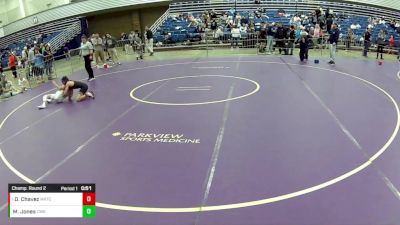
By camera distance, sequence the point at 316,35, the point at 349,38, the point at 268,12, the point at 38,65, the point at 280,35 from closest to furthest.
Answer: the point at 38,65, the point at 280,35, the point at 316,35, the point at 349,38, the point at 268,12

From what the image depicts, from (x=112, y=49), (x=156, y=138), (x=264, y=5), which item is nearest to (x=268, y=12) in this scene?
(x=264, y=5)

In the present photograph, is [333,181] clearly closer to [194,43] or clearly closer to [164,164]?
[164,164]

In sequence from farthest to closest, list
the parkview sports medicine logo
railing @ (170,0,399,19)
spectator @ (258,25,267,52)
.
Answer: railing @ (170,0,399,19) < spectator @ (258,25,267,52) < the parkview sports medicine logo

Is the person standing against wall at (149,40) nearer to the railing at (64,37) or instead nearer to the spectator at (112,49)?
the spectator at (112,49)

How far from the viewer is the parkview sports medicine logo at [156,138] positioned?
1002cm

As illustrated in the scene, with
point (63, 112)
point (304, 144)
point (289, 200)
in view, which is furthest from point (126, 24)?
point (289, 200)

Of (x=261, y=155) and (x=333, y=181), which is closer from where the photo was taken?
(x=333, y=181)

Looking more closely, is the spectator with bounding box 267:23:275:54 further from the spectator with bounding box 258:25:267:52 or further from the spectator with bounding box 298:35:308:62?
the spectator with bounding box 298:35:308:62

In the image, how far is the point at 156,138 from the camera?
10289 mm

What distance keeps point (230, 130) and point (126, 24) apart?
25.5m

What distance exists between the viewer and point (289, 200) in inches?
276

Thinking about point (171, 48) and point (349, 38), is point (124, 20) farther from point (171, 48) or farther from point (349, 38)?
point (349, 38)

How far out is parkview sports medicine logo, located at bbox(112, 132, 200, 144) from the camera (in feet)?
32.9

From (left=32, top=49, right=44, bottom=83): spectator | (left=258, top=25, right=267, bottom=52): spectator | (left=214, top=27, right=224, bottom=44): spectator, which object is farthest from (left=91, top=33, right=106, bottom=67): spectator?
(left=258, top=25, right=267, bottom=52): spectator
